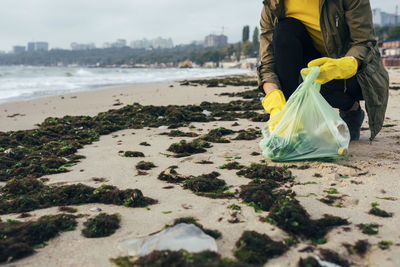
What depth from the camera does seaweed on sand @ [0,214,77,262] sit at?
1.50 m

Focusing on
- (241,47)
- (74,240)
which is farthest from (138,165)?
(241,47)

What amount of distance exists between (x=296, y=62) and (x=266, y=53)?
13.0 inches

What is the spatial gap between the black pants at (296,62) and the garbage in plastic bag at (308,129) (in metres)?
0.64

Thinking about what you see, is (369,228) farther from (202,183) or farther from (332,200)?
(202,183)

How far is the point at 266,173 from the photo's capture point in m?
2.49

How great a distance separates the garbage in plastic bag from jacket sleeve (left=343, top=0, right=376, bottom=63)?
59cm

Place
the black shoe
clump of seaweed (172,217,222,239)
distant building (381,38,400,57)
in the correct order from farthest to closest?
distant building (381,38,400,57) → the black shoe → clump of seaweed (172,217,222,239)

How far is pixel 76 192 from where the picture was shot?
2240 millimetres

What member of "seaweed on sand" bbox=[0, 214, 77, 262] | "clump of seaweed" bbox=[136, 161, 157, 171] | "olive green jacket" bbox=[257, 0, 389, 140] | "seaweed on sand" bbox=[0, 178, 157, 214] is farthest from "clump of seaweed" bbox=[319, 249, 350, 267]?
"olive green jacket" bbox=[257, 0, 389, 140]

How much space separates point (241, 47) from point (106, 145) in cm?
12079

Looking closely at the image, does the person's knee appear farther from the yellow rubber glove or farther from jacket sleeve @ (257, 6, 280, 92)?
the yellow rubber glove

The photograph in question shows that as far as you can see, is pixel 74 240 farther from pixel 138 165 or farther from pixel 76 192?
pixel 138 165

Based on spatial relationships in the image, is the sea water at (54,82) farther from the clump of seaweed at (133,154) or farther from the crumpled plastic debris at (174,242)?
the crumpled plastic debris at (174,242)

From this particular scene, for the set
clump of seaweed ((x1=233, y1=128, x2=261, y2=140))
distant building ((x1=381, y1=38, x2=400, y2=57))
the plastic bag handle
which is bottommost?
clump of seaweed ((x1=233, y1=128, x2=261, y2=140))
